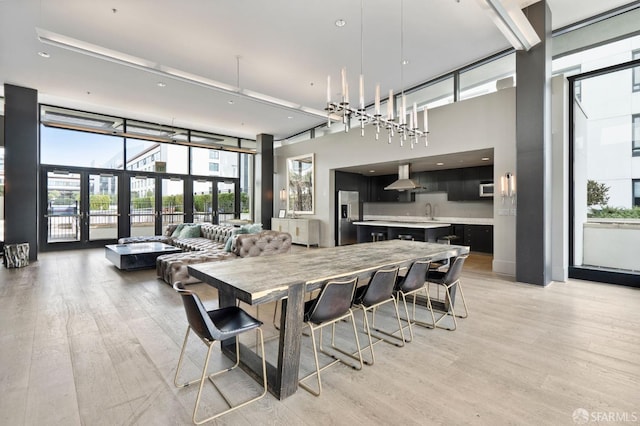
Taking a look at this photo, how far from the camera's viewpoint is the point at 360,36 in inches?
184

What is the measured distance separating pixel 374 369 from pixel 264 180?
8754 millimetres

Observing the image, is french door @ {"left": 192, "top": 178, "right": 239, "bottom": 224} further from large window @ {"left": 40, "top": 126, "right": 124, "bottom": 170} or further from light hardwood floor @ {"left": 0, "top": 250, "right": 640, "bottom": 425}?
light hardwood floor @ {"left": 0, "top": 250, "right": 640, "bottom": 425}

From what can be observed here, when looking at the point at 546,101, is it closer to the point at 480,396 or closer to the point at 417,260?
the point at 417,260

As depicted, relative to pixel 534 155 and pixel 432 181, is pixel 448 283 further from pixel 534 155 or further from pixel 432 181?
pixel 432 181

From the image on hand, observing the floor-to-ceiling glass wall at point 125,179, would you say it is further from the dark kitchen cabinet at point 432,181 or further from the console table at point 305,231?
the dark kitchen cabinet at point 432,181

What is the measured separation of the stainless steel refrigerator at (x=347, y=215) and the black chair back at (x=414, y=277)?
575 centimetres

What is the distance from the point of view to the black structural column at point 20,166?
6.23 m

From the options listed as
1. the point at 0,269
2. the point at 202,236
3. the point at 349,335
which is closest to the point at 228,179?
the point at 202,236

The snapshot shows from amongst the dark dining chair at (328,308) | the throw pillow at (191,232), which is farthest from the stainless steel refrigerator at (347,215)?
the dark dining chair at (328,308)

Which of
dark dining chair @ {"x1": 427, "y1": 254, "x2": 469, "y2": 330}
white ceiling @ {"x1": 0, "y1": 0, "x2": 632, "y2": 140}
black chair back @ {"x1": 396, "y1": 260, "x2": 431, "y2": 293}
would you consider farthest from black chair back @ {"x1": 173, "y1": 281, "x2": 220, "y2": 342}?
white ceiling @ {"x1": 0, "y1": 0, "x2": 632, "y2": 140}

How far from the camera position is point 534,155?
15.1ft

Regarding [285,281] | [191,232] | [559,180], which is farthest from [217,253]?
[559,180]

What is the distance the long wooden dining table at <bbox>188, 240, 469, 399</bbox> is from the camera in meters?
1.88

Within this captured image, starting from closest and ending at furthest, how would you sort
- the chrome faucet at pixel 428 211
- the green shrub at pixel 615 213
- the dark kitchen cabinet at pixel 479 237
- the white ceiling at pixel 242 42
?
the white ceiling at pixel 242 42, the green shrub at pixel 615 213, the dark kitchen cabinet at pixel 479 237, the chrome faucet at pixel 428 211
